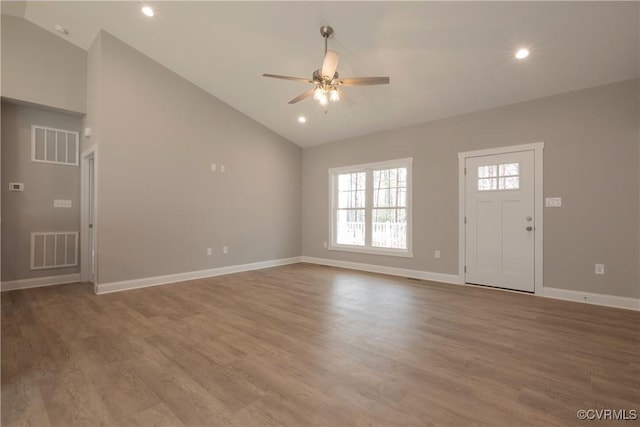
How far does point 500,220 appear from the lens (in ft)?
13.7

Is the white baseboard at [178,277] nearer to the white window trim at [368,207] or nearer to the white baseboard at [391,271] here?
the white baseboard at [391,271]

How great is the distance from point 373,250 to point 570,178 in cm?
316

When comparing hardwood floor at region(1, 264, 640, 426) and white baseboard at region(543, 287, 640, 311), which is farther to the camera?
white baseboard at region(543, 287, 640, 311)

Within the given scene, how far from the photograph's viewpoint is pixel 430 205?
A: 485cm

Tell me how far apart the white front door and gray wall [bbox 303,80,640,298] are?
19 cm

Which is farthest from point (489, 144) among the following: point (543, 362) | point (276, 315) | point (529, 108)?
point (276, 315)

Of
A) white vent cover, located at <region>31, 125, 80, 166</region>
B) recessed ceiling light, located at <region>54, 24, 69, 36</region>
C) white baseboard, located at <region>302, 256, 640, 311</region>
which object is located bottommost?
white baseboard, located at <region>302, 256, 640, 311</region>

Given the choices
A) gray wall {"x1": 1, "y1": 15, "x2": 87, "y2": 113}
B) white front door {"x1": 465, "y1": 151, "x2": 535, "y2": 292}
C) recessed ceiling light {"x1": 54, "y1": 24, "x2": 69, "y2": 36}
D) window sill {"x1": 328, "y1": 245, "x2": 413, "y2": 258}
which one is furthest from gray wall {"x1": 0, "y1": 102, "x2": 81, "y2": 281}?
white front door {"x1": 465, "y1": 151, "x2": 535, "y2": 292}

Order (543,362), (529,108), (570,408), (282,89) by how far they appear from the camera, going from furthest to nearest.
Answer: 1. (282,89)
2. (529,108)
3. (543,362)
4. (570,408)

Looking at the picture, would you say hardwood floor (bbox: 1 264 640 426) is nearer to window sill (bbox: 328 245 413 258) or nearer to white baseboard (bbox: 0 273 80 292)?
white baseboard (bbox: 0 273 80 292)

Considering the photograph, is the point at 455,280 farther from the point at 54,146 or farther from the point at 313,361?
the point at 54,146

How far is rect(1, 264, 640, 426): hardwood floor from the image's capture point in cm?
157

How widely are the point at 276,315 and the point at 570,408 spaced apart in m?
2.42

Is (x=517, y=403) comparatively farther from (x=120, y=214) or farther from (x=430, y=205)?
(x=120, y=214)
